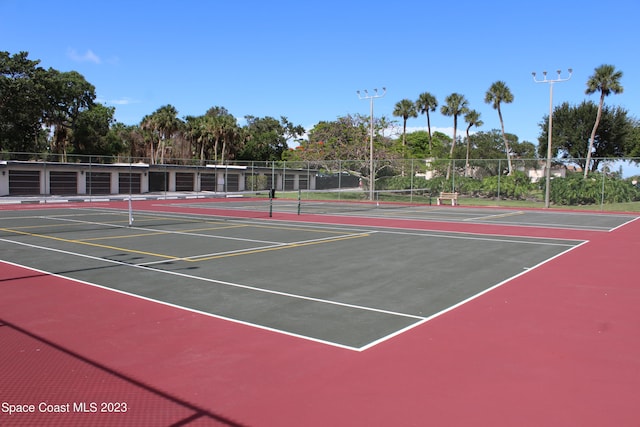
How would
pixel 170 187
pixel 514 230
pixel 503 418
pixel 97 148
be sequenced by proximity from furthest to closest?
pixel 97 148
pixel 170 187
pixel 514 230
pixel 503 418

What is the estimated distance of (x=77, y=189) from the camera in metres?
47.2

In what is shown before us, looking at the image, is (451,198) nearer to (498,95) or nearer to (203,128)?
(498,95)

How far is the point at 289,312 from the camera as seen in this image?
25.4 ft

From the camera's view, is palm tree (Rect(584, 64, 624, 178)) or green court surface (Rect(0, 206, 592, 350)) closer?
green court surface (Rect(0, 206, 592, 350))

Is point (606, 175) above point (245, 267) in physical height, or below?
above

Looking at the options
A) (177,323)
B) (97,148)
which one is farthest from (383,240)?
(97,148)

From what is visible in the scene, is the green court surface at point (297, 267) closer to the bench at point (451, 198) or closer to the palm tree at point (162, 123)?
the bench at point (451, 198)

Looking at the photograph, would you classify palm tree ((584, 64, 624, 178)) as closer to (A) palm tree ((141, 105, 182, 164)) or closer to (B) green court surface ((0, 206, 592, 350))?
(B) green court surface ((0, 206, 592, 350))

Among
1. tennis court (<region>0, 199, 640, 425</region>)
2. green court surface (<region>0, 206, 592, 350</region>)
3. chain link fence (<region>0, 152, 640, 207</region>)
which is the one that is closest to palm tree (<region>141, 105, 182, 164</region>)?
chain link fence (<region>0, 152, 640, 207</region>)

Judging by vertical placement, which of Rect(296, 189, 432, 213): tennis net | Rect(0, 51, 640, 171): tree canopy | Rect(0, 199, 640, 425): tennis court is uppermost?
Rect(0, 51, 640, 171): tree canopy

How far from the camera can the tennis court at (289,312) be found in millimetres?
4881

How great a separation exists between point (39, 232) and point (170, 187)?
39.0 metres

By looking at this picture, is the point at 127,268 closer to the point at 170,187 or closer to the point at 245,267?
the point at 245,267

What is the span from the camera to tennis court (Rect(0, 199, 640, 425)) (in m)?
4.88
